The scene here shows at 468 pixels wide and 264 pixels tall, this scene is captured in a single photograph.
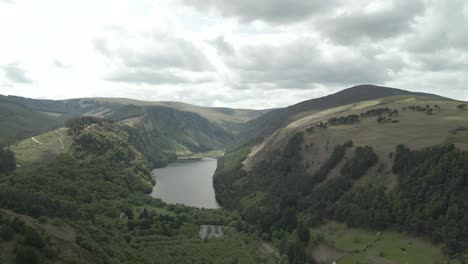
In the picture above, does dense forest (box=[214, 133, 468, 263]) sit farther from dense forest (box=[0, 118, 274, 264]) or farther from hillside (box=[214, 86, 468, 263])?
dense forest (box=[0, 118, 274, 264])

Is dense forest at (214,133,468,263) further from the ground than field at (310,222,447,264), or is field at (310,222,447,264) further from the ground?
dense forest at (214,133,468,263)

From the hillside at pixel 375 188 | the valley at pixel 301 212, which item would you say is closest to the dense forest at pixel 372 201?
the hillside at pixel 375 188

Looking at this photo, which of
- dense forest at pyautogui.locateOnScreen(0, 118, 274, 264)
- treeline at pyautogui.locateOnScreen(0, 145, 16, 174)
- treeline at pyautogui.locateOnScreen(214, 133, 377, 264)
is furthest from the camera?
treeline at pyautogui.locateOnScreen(0, 145, 16, 174)

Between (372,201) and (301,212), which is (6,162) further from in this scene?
(372,201)

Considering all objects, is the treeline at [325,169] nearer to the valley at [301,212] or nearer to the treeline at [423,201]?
the valley at [301,212]

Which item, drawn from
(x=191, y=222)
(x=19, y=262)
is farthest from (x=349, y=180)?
(x=19, y=262)

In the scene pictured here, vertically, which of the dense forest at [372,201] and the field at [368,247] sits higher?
the dense forest at [372,201]

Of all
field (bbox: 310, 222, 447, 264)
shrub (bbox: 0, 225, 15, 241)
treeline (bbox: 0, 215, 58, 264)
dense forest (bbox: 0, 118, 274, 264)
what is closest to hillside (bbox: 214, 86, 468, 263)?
field (bbox: 310, 222, 447, 264)

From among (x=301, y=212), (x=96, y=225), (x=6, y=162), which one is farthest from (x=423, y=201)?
(x=6, y=162)
